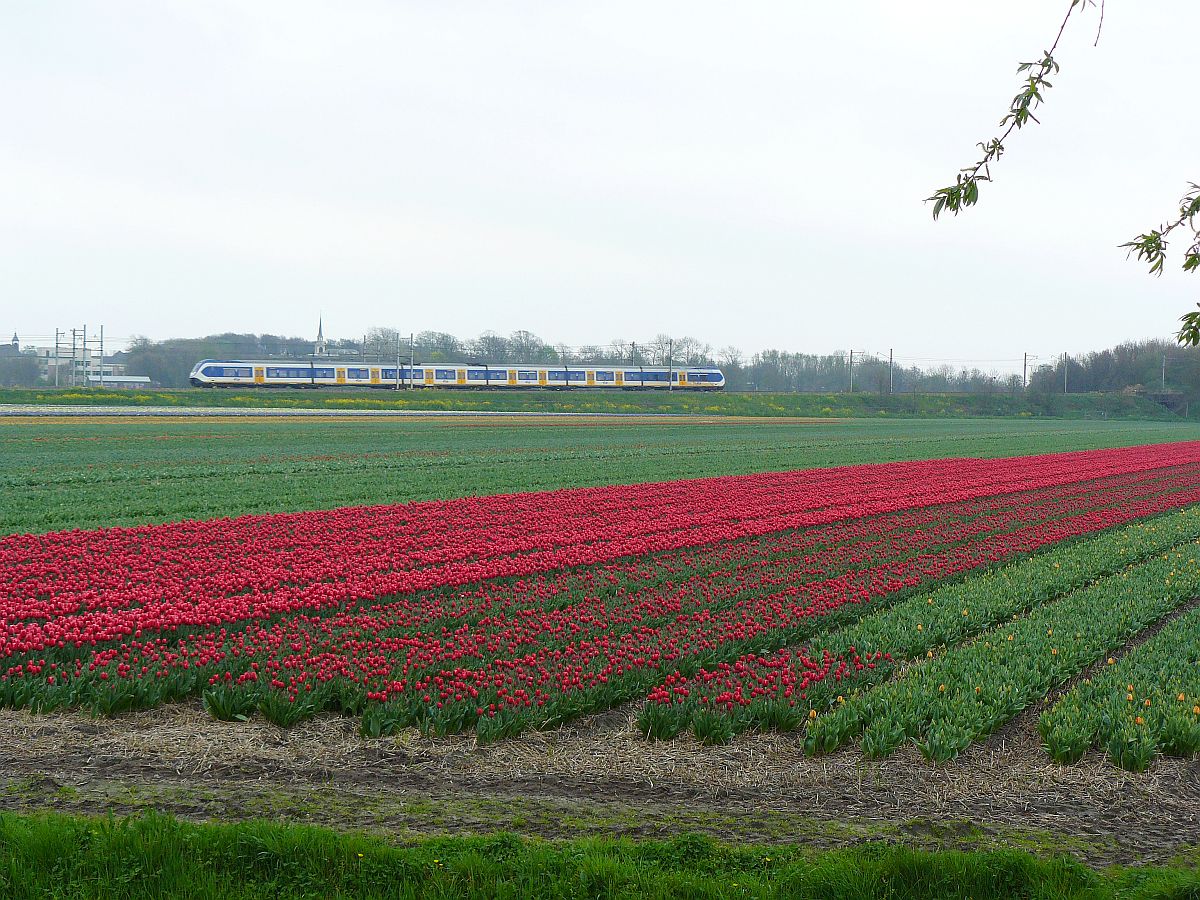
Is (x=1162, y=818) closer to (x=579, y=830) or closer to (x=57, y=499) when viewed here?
(x=579, y=830)

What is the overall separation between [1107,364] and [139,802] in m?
162

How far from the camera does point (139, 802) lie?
19.4 feet

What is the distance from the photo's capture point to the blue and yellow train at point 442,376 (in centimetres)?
9356

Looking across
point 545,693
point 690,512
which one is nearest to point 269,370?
point 690,512

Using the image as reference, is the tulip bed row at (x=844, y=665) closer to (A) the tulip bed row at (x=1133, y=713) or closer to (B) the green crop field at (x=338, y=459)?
(A) the tulip bed row at (x=1133, y=713)

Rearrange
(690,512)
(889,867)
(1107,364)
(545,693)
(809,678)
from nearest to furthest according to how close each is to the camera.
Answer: (889,867), (545,693), (809,678), (690,512), (1107,364)

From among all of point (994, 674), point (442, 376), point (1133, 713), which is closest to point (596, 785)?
point (994, 674)

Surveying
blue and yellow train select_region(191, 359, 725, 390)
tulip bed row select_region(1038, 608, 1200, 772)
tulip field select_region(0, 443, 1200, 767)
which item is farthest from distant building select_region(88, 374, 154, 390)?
tulip bed row select_region(1038, 608, 1200, 772)

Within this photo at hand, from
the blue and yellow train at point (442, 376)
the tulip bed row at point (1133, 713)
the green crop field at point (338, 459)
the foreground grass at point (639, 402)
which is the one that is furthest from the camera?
the blue and yellow train at point (442, 376)

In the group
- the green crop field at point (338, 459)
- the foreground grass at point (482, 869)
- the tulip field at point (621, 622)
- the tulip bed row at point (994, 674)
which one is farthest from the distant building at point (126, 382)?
the foreground grass at point (482, 869)

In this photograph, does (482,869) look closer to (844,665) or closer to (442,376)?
(844,665)

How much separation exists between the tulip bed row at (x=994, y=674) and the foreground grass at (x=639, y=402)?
241 ft

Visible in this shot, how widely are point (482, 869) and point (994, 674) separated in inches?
213

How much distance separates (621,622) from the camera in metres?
10.2
